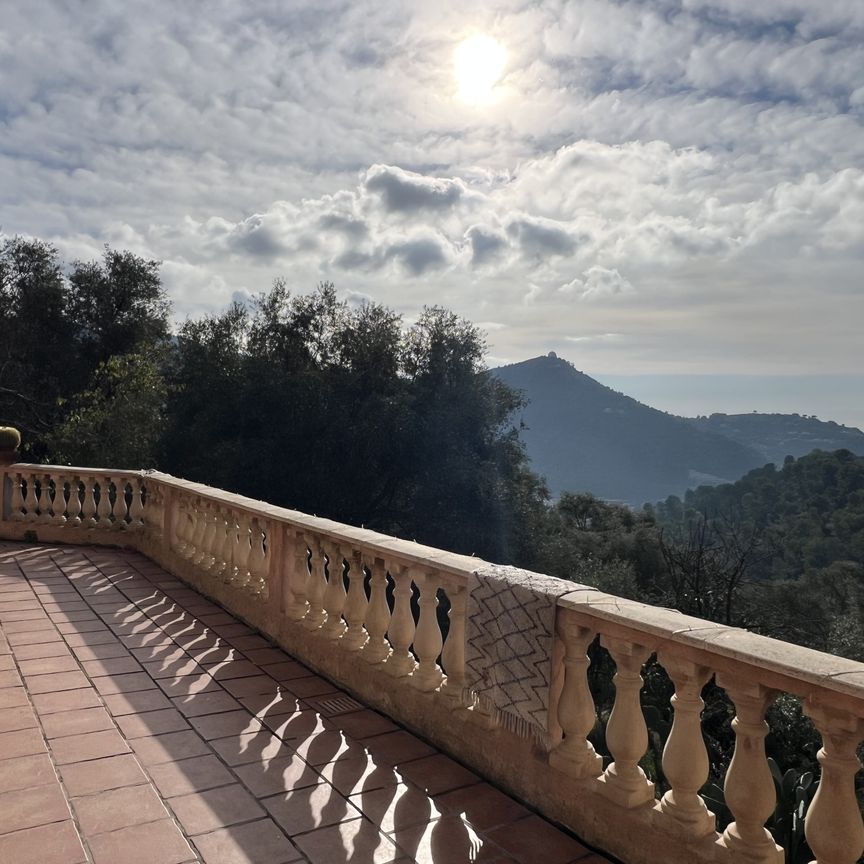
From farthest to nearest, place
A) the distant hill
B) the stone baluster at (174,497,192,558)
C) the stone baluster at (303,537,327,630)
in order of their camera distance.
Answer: the distant hill < the stone baluster at (174,497,192,558) < the stone baluster at (303,537,327,630)

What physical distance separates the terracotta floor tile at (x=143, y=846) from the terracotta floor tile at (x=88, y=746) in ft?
2.11

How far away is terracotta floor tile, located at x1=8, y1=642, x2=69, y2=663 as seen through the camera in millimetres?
4113

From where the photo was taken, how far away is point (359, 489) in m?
18.5

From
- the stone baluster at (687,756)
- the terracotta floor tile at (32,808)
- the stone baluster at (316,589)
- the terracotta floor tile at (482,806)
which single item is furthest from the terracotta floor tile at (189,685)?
the stone baluster at (687,756)

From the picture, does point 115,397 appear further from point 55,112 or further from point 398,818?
point 398,818

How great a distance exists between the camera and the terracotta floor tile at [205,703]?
11.3 ft

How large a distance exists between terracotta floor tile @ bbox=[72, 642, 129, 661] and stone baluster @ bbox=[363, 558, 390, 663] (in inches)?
67.7

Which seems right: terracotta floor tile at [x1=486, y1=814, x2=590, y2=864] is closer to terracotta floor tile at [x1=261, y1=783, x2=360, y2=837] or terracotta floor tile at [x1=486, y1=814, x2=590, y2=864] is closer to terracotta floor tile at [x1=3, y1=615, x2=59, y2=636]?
terracotta floor tile at [x1=261, y1=783, x2=360, y2=837]

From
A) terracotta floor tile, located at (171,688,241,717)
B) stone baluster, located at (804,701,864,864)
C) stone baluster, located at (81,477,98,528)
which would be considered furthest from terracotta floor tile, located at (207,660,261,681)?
stone baluster, located at (81,477,98,528)

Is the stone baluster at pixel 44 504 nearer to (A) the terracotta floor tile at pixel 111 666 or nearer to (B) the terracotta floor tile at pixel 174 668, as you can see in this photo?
(A) the terracotta floor tile at pixel 111 666

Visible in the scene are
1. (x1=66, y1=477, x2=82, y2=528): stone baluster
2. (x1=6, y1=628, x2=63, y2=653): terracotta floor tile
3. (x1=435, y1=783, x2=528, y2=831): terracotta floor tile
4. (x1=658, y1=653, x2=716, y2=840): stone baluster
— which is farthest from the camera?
(x1=66, y1=477, x2=82, y2=528): stone baluster

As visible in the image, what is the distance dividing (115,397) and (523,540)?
10484 mm

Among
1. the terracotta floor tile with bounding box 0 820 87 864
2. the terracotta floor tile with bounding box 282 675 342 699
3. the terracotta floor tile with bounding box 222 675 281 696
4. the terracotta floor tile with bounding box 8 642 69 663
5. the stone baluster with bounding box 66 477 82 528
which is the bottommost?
the terracotta floor tile with bounding box 8 642 69 663

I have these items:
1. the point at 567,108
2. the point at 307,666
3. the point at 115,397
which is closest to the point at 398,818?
the point at 307,666
